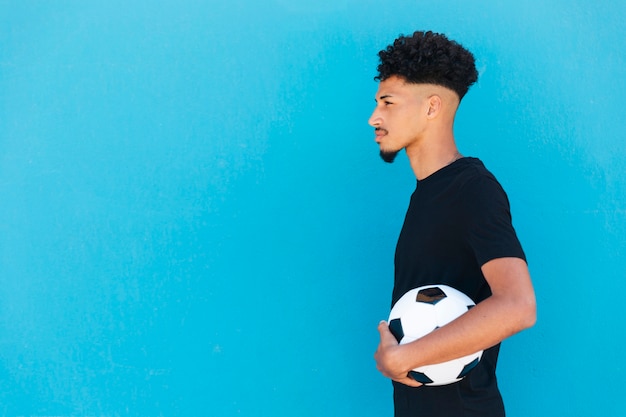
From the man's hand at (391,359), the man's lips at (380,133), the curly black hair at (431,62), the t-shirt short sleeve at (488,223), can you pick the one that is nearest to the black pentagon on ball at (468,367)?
the man's hand at (391,359)

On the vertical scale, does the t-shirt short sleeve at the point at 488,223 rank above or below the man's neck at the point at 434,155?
below

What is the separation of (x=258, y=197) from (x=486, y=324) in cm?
115

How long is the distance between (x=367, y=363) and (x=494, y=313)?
41.0 inches

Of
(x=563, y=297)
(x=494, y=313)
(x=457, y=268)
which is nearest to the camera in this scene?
(x=494, y=313)

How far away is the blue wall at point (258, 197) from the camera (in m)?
2.29

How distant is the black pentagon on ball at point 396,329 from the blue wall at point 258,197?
2.49ft

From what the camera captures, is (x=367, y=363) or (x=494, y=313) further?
(x=367, y=363)

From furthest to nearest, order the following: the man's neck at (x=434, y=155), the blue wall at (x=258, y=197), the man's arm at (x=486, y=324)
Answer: the blue wall at (x=258, y=197) → the man's neck at (x=434, y=155) → the man's arm at (x=486, y=324)

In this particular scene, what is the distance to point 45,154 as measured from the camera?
2336 millimetres

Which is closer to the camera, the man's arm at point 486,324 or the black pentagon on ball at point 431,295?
the man's arm at point 486,324

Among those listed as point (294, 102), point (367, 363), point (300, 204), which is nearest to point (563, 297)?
point (367, 363)

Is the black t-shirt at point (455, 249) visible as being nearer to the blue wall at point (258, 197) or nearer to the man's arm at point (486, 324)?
the man's arm at point (486, 324)

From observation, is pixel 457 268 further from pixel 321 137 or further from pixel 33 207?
pixel 33 207

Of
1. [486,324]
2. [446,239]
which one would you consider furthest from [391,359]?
[446,239]
